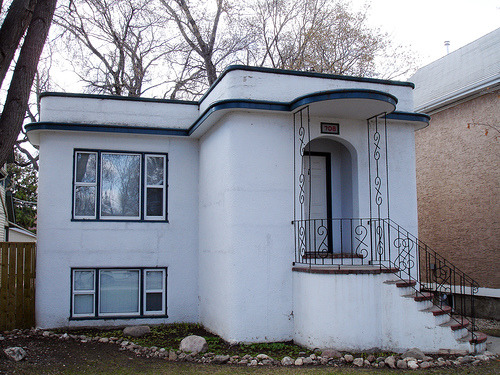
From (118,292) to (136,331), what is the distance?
133cm

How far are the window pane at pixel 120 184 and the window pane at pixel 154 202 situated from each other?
263 mm

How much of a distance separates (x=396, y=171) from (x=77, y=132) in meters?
6.92

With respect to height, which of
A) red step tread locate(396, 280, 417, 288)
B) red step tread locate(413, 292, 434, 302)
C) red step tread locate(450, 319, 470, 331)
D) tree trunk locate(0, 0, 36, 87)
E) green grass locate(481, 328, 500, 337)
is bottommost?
green grass locate(481, 328, 500, 337)

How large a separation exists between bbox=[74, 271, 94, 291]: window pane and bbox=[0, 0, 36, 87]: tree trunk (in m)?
4.92

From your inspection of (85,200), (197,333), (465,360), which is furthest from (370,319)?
(85,200)

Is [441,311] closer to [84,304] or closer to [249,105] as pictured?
[249,105]

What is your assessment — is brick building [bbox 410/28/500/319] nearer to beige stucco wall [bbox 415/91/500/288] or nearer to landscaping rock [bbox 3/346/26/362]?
beige stucco wall [bbox 415/91/500/288]

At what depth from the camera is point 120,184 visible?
38.1ft

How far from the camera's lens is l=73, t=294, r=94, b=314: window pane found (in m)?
11.1

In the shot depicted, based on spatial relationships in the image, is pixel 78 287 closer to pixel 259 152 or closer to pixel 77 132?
pixel 77 132

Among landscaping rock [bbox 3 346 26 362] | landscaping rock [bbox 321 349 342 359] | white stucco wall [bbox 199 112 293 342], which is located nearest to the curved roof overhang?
white stucco wall [bbox 199 112 293 342]

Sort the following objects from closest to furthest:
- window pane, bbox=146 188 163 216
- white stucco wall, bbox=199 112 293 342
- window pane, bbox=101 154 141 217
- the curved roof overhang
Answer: the curved roof overhang < white stucco wall, bbox=199 112 293 342 < window pane, bbox=101 154 141 217 < window pane, bbox=146 188 163 216

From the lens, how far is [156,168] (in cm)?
1180

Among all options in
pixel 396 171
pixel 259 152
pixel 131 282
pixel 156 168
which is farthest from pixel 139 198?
pixel 396 171
